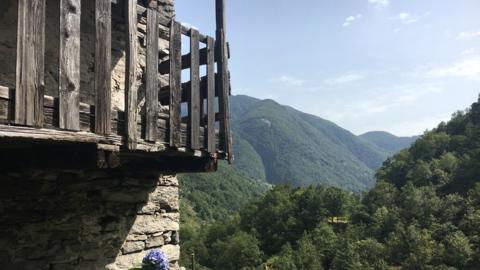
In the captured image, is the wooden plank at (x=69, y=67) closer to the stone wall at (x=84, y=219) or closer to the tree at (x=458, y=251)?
the stone wall at (x=84, y=219)

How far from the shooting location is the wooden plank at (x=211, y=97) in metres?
4.33

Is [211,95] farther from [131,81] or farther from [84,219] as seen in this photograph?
[84,219]

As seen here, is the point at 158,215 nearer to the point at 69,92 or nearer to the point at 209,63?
the point at 209,63

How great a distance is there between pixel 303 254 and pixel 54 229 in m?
46.1

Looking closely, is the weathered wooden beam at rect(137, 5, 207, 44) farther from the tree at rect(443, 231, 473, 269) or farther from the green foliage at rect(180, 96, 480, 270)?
the tree at rect(443, 231, 473, 269)

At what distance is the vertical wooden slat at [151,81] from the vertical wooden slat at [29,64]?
3.36ft

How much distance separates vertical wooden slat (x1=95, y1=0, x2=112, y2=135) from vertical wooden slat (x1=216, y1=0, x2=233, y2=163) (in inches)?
60.1

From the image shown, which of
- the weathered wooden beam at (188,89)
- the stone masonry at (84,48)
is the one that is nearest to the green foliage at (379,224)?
the weathered wooden beam at (188,89)

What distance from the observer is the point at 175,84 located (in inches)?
155

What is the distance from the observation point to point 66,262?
395cm

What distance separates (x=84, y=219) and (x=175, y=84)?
1.47 m

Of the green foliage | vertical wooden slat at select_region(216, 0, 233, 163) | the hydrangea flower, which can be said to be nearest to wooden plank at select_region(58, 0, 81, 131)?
the hydrangea flower

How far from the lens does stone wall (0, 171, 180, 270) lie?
3691mm

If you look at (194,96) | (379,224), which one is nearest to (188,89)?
(194,96)
